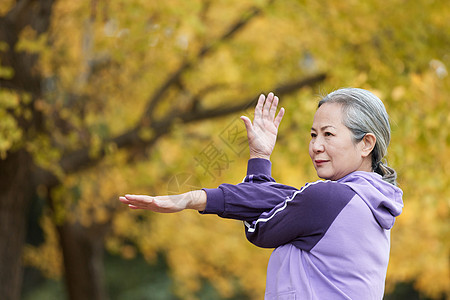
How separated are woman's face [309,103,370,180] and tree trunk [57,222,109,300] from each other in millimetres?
8492

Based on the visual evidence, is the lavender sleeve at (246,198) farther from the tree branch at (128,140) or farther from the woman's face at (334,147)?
the tree branch at (128,140)

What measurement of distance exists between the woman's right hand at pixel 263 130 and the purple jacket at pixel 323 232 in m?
0.21

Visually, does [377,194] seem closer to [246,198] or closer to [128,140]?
[246,198]

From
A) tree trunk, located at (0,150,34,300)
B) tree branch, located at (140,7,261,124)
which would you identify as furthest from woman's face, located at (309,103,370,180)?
tree branch, located at (140,7,261,124)

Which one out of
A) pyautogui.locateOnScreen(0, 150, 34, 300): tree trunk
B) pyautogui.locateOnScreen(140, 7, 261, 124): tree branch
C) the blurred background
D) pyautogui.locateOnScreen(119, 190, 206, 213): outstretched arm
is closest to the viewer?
pyautogui.locateOnScreen(119, 190, 206, 213): outstretched arm

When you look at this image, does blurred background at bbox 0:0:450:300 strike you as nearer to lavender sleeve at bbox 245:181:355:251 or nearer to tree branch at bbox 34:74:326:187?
tree branch at bbox 34:74:326:187

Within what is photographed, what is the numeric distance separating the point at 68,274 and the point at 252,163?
8.80m

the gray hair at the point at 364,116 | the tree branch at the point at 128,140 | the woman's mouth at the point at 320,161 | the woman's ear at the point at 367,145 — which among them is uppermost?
the tree branch at the point at 128,140

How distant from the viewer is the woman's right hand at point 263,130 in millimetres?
2033

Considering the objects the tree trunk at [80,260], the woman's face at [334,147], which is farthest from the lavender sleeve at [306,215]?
the tree trunk at [80,260]

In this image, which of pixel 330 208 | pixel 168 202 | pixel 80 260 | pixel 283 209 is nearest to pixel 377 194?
pixel 330 208

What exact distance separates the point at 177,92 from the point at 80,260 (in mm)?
3429

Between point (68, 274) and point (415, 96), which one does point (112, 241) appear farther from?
point (415, 96)

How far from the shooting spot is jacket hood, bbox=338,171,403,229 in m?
1.79
